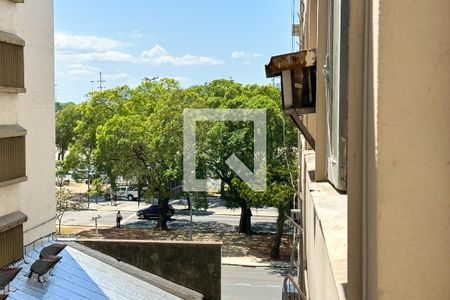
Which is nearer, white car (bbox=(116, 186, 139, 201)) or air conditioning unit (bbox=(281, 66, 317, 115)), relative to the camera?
air conditioning unit (bbox=(281, 66, 317, 115))

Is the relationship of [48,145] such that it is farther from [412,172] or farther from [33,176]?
[412,172]

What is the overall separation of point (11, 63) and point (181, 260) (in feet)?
16.6

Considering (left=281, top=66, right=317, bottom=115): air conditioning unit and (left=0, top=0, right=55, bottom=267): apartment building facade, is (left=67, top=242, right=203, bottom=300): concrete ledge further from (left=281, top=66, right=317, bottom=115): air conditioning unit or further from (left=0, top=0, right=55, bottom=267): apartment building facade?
(left=281, top=66, right=317, bottom=115): air conditioning unit

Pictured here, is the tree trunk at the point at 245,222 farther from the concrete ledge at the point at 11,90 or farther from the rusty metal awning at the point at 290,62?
the rusty metal awning at the point at 290,62

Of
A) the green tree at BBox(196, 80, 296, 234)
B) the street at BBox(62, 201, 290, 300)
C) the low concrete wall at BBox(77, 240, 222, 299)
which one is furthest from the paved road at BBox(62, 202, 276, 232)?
the low concrete wall at BBox(77, 240, 222, 299)

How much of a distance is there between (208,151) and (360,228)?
694 inches

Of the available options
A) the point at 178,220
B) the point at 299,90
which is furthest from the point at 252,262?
the point at 299,90

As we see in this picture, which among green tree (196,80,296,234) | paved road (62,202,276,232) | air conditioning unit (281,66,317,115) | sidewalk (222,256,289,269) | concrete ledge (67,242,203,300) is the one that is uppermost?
air conditioning unit (281,66,317,115)

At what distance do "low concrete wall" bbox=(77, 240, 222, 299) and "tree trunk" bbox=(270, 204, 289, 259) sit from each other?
6.67 metres

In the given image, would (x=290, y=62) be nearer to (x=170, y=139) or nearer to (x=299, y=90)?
(x=299, y=90)

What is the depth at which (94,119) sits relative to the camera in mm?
24641

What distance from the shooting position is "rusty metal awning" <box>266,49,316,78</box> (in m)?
3.20

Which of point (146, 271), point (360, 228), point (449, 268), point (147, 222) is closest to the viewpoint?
point (449, 268)

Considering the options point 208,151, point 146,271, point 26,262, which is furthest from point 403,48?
point 208,151
